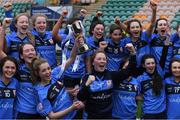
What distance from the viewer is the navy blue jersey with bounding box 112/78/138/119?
16.4ft

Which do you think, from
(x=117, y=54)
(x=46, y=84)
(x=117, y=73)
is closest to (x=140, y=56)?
(x=117, y=54)

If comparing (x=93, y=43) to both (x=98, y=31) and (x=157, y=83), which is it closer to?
(x=98, y=31)

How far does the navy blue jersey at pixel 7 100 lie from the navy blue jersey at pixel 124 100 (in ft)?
4.22

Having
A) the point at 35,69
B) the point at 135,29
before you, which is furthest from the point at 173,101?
the point at 35,69

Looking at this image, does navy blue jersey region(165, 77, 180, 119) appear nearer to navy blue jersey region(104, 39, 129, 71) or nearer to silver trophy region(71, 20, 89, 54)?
navy blue jersey region(104, 39, 129, 71)

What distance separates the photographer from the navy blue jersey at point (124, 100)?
500 cm

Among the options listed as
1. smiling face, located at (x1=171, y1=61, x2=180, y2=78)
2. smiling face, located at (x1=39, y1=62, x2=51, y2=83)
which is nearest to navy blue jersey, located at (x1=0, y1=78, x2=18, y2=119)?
smiling face, located at (x1=39, y1=62, x2=51, y2=83)

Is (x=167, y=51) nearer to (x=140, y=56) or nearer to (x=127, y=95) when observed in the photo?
(x=140, y=56)

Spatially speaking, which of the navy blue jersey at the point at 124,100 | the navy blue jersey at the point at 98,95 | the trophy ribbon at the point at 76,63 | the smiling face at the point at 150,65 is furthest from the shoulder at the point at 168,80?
the trophy ribbon at the point at 76,63

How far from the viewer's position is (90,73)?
15.8ft

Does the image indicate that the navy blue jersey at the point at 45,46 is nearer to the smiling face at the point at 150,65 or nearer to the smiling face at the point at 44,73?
the smiling face at the point at 44,73

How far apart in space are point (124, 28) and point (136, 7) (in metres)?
11.6

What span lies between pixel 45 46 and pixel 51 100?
1.59 metres

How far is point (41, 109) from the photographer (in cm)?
438
